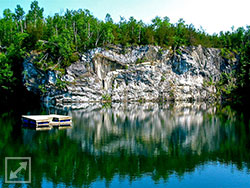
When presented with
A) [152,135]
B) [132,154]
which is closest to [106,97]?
[152,135]

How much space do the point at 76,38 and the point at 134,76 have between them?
22517mm

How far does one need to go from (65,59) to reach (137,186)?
70.9m

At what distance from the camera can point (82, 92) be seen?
273ft

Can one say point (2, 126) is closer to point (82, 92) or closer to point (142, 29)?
point (82, 92)

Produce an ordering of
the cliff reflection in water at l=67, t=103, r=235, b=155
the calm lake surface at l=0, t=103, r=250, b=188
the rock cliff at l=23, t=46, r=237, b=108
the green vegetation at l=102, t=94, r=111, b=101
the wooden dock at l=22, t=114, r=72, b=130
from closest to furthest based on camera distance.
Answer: the calm lake surface at l=0, t=103, r=250, b=188 < the cliff reflection in water at l=67, t=103, r=235, b=155 < the wooden dock at l=22, t=114, r=72, b=130 < the rock cliff at l=23, t=46, r=237, b=108 < the green vegetation at l=102, t=94, r=111, b=101

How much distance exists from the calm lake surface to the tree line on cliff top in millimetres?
46298

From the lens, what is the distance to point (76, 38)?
91.9 m

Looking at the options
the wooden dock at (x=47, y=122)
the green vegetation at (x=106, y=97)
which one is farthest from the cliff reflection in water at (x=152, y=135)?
the green vegetation at (x=106, y=97)

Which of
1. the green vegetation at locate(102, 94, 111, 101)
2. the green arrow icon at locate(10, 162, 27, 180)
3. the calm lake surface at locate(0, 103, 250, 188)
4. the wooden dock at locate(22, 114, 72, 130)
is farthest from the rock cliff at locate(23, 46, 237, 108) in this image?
the green arrow icon at locate(10, 162, 27, 180)

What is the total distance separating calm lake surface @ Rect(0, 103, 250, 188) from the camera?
19422mm

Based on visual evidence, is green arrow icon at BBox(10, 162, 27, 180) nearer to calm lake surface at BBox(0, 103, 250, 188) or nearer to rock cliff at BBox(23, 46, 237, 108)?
calm lake surface at BBox(0, 103, 250, 188)

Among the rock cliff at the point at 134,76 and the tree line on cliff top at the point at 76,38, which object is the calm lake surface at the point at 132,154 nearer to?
the rock cliff at the point at 134,76

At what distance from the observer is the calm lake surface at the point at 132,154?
1942cm

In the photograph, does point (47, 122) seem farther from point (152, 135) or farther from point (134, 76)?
point (134, 76)
